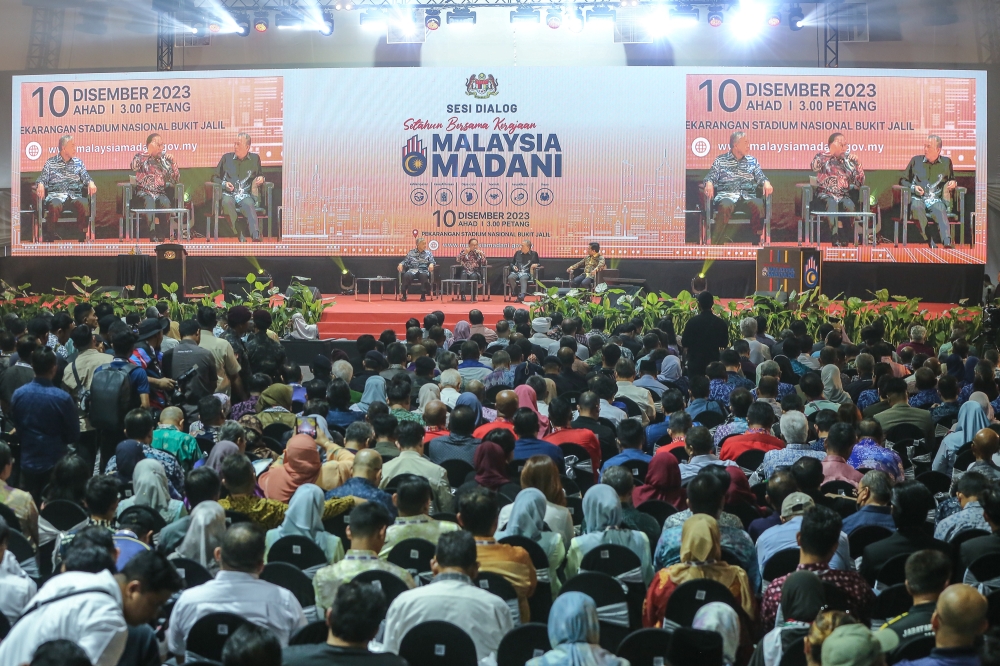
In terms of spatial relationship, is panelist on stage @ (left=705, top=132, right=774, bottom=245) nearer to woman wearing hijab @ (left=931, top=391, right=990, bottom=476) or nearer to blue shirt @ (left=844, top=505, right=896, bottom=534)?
woman wearing hijab @ (left=931, top=391, right=990, bottom=476)

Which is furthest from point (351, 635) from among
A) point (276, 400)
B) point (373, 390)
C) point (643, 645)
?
point (373, 390)

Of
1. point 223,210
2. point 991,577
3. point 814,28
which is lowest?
point 991,577

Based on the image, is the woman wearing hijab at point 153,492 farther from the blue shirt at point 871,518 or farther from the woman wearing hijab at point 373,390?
the blue shirt at point 871,518

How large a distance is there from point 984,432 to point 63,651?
4.42m

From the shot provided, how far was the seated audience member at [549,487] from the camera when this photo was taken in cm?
467

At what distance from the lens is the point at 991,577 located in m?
3.98

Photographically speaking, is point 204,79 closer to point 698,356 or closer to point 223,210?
point 223,210

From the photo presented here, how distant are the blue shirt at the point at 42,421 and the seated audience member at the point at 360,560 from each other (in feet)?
8.46

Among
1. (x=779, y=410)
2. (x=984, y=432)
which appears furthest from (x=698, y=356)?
(x=984, y=432)

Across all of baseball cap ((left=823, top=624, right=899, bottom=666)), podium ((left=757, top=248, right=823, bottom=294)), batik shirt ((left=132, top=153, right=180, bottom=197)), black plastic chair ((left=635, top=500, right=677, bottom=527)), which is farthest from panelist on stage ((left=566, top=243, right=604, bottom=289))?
baseball cap ((left=823, top=624, right=899, bottom=666))

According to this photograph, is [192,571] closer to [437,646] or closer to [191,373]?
[437,646]

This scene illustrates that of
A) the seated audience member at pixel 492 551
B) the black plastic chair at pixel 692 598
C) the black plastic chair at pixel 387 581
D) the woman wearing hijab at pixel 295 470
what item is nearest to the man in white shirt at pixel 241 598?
the black plastic chair at pixel 387 581

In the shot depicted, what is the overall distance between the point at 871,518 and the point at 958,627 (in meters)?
1.67

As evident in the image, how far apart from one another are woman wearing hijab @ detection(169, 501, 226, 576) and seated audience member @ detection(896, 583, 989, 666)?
2567 millimetres
